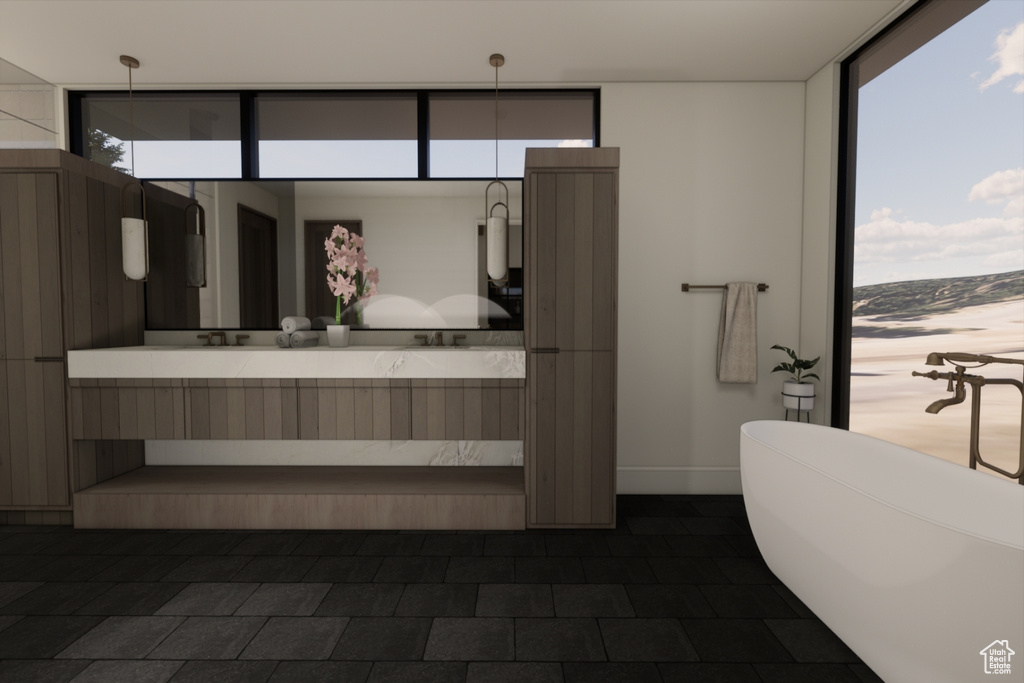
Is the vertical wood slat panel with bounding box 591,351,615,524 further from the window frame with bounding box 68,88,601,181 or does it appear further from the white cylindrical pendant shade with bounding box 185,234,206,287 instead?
the white cylindrical pendant shade with bounding box 185,234,206,287

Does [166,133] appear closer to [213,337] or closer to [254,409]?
[213,337]

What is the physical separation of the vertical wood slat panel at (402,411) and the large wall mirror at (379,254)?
1.99ft

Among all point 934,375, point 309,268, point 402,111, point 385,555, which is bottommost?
point 385,555

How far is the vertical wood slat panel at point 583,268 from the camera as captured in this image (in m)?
2.80

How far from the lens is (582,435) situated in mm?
2893

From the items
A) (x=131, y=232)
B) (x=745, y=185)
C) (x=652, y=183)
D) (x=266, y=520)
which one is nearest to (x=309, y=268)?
(x=131, y=232)

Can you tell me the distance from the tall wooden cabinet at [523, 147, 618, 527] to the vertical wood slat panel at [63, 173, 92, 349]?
8.23ft

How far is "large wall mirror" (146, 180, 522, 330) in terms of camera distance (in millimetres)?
3402

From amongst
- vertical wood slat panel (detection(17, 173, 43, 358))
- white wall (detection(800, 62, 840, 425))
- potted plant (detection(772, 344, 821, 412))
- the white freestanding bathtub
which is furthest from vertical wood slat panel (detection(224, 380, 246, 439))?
white wall (detection(800, 62, 840, 425))

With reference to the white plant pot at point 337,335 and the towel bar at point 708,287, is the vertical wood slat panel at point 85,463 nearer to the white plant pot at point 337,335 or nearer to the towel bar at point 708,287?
the white plant pot at point 337,335

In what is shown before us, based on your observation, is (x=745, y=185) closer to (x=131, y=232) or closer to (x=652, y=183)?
(x=652, y=183)

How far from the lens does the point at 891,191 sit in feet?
9.06

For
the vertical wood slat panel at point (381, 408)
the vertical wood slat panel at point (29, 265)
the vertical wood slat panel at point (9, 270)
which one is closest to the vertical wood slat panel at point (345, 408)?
the vertical wood slat panel at point (381, 408)

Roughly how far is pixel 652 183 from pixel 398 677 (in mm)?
3038
